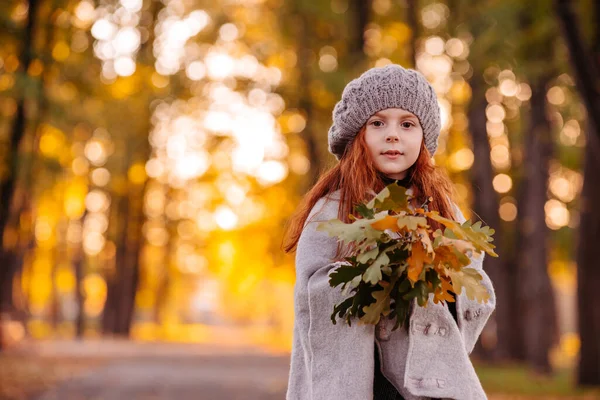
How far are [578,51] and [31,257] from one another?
34.1 m

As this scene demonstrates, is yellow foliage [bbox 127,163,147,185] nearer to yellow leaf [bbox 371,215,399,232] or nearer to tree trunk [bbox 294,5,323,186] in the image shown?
tree trunk [bbox 294,5,323,186]

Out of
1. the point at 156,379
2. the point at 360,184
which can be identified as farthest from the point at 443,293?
the point at 156,379

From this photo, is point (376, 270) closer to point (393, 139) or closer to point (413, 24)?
point (393, 139)

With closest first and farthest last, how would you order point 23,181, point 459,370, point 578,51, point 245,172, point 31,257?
point 459,370, point 578,51, point 23,181, point 245,172, point 31,257

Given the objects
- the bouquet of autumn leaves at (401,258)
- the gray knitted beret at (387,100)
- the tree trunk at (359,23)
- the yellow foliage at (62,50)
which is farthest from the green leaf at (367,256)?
the tree trunk at (359,23)

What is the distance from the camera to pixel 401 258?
112 inches

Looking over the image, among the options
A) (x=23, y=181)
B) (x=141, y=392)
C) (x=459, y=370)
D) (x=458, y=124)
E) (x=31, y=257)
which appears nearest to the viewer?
(x=459, y=370)

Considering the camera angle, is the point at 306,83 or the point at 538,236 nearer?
the point at 538,236

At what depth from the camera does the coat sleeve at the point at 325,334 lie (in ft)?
9.83

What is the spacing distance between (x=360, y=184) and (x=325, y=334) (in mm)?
571

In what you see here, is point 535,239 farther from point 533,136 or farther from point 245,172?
point 245,172

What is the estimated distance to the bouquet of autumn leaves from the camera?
109 inches

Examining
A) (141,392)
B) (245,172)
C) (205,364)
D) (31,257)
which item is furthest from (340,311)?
(31,257)

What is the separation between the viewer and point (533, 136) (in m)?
19.5
